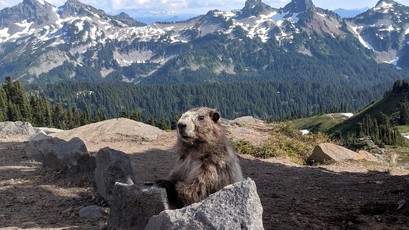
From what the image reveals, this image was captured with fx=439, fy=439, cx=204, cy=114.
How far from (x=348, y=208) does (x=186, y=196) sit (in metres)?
7.09

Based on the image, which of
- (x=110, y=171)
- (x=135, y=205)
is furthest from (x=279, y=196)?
(x=135, y=205)

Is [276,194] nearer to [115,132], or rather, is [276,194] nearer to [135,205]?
[135,205]

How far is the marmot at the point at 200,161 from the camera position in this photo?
324 inches

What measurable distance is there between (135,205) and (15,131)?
20.6 meters

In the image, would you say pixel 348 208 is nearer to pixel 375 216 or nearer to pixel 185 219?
pixel 375 216

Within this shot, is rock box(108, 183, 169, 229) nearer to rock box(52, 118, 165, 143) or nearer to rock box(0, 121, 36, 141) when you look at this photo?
rock box(52, 118, 165, 143)

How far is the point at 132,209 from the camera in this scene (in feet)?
31.3

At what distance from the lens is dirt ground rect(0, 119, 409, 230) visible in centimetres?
1173

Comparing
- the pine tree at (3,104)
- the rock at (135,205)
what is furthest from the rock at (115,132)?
the pine tree at (3,104)

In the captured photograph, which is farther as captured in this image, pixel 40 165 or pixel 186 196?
pixel 40 165

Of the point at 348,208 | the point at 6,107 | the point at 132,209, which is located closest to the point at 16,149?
the point at 132,209

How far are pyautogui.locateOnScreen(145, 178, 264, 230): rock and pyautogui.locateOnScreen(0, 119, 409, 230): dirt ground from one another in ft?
13.1

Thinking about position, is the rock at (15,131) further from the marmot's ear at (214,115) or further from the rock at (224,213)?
the rock at (224,213)

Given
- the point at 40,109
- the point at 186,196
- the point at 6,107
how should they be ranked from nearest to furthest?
the point at 186,196 < the point at 6,107 < the point at 40,109
